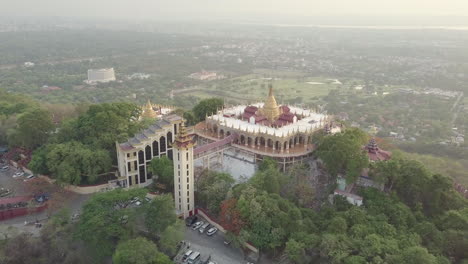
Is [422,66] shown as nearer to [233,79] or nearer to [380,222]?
[233,79]

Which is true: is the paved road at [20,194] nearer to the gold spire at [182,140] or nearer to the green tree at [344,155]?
the gold spire at [182,140]

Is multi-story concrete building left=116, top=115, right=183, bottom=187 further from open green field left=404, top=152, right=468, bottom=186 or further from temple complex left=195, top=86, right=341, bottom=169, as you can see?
open green field left=404, top=152, right=468, bottom=186

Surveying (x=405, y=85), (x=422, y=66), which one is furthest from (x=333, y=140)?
(x=422, y=66)

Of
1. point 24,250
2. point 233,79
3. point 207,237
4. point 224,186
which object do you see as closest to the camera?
point 24,250

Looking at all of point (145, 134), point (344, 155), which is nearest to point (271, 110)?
point (344, 155)

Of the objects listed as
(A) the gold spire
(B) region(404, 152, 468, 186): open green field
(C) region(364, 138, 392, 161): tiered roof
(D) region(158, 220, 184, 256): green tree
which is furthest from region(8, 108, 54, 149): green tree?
(B) region(404, 152, 468, 186): open green field

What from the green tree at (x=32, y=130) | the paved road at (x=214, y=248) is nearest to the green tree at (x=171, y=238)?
the paved road at (x=214, y=248)

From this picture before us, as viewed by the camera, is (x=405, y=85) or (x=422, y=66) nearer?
(x=405, y=85)
